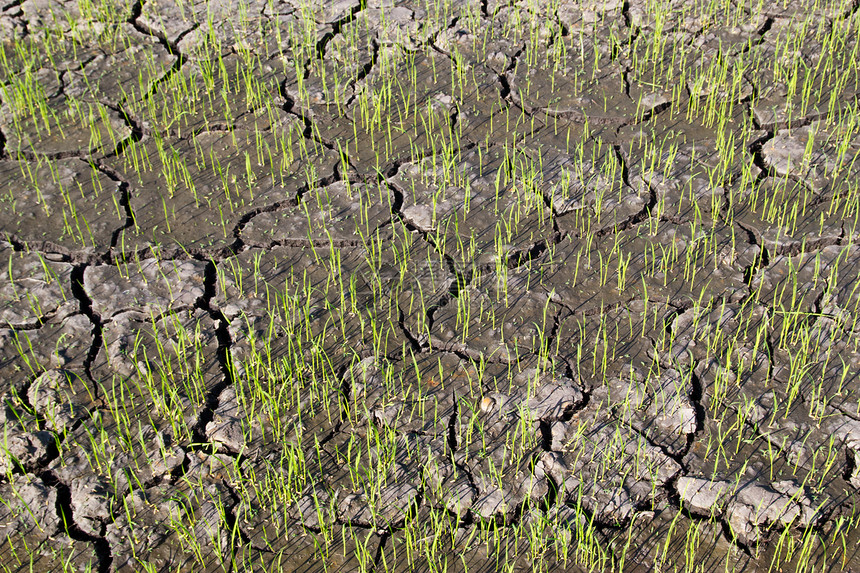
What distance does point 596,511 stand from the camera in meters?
2.77

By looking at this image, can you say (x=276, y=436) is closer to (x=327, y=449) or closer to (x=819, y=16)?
(x=327, y=449)

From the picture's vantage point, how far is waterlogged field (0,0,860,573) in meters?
2.78

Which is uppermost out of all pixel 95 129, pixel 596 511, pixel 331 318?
pixel 95 129

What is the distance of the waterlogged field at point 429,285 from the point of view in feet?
9.12

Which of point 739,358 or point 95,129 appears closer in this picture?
point 739,358

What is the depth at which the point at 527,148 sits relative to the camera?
14.2ft

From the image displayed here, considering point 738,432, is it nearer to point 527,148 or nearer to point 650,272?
point 650,272

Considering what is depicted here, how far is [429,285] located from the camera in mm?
3617

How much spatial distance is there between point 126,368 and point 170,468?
52 centimetres

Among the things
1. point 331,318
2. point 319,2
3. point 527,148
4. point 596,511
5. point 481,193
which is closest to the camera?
point 596,511

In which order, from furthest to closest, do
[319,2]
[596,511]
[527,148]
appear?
1. [319,2]
2. [527,148]
3. [596,511]

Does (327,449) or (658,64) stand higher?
(658,64)

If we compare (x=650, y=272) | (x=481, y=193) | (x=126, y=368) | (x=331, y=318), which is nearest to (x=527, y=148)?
(x=481, y=193)

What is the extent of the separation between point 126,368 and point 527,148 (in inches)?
83.6
